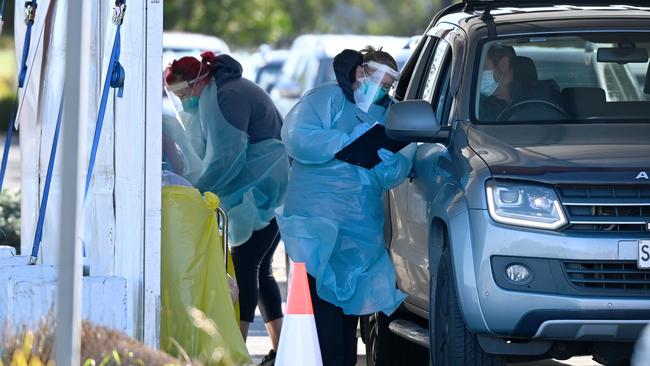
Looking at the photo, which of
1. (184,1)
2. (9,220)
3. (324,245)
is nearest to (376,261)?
(324,245)

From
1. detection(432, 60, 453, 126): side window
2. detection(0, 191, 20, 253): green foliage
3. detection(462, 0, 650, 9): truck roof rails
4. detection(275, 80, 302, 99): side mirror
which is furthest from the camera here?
detection(275, 80, 302, 99): side mirror

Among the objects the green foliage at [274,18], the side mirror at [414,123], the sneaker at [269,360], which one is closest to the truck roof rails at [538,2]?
the side mirror at [414,123]

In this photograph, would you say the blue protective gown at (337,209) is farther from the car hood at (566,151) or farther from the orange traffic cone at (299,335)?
the orange traffic cone at (299,335)

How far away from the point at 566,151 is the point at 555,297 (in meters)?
0.69

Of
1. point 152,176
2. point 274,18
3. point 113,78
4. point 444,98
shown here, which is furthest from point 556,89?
point 274,18

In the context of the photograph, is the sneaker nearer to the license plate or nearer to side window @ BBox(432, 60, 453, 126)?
side window @ BBox(432, 60, 453, 126)

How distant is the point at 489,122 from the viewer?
24.2 feet

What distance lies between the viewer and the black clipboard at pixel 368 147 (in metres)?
7.69

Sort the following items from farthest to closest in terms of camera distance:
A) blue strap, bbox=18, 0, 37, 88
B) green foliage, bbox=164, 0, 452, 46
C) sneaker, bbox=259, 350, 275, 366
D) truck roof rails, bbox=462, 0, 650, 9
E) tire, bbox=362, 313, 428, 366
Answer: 1. green foliage, bbox=164, 0, 452, 46
2. sneaker, bbox=259, 350, 275, 366
3. tire, bbox=362, 313, 428, 366
4. truck roof rails, bbox=462, 0, 650, 9
5. blue strap, bbox=18, 0, 37, 88

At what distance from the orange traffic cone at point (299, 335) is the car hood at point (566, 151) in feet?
3.31

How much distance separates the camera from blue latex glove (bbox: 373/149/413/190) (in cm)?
769

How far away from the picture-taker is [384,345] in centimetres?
844

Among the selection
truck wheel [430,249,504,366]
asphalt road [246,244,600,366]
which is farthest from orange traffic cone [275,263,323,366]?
asphalt road [246,244,600,366]

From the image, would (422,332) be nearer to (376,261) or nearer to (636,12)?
(376,261)
